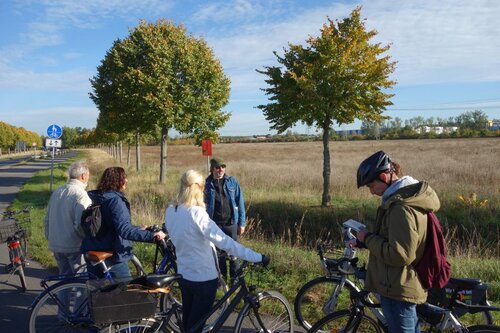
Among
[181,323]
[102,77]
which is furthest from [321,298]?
[102,77]

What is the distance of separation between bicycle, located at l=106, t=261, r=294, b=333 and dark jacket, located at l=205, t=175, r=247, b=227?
7.88 feet

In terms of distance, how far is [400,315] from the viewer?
277 centimetres

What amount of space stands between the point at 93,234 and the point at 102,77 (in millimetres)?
17759

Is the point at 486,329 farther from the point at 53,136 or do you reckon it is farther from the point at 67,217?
the point at 53,136

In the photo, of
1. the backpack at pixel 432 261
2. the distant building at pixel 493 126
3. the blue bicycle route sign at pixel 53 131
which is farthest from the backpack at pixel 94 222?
the distant building at pixel 493 126

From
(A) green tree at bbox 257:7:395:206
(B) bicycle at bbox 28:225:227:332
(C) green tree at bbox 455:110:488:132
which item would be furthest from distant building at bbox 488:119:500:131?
(B) bicycle at bbox 28:225:227:332

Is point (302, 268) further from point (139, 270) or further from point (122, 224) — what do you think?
point (122, 224)

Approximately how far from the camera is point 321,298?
4.50 meters

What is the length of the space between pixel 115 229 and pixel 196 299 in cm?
116

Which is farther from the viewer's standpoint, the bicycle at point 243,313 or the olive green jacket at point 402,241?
the bicycle at point 243,313

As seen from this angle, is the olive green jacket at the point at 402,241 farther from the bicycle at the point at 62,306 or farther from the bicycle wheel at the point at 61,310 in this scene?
the bicycle wheel at the point at 61,310

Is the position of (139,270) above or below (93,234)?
below

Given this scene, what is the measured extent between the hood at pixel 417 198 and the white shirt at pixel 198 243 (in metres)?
1.22

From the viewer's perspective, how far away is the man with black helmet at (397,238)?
257 centimetres
